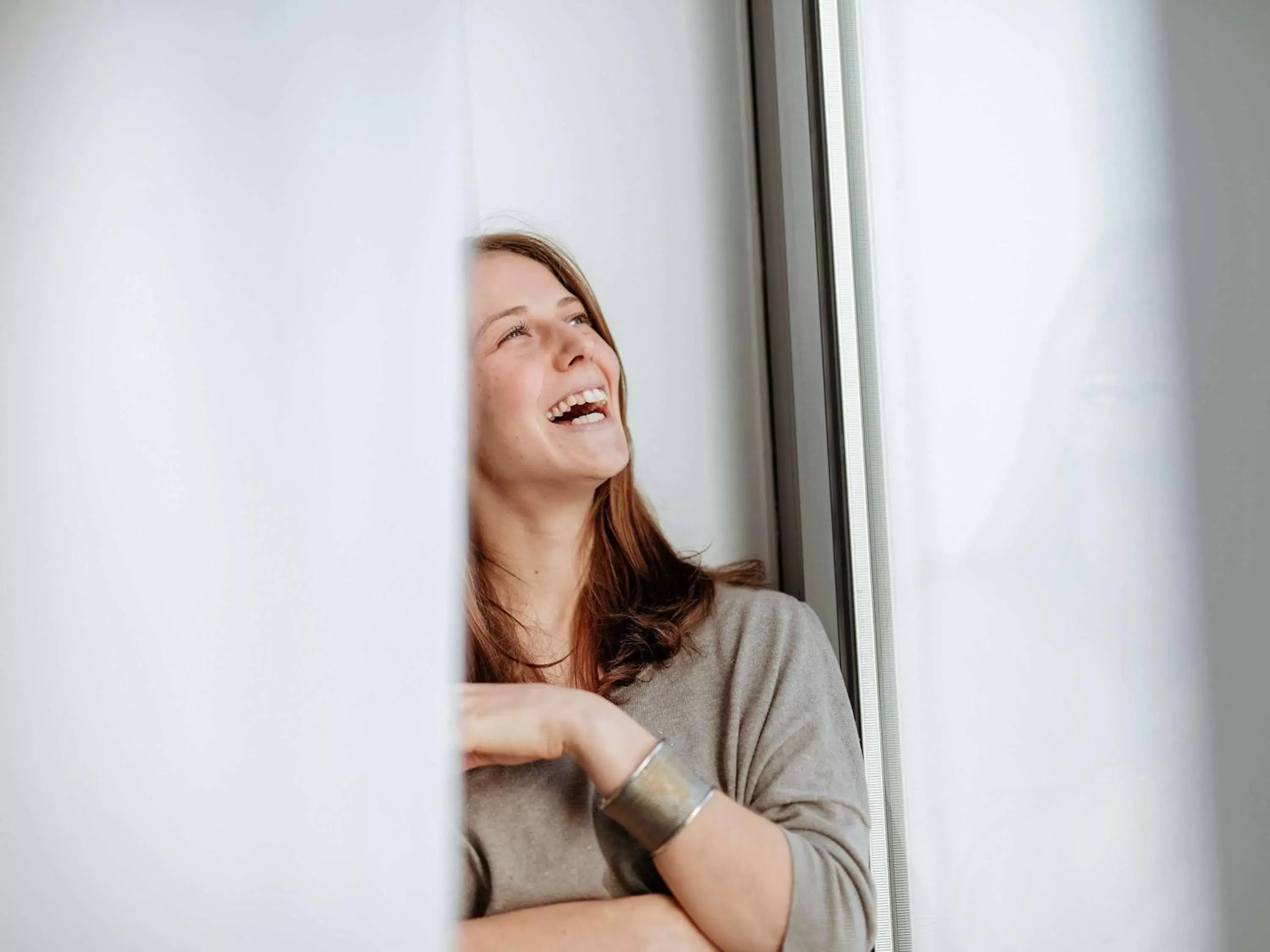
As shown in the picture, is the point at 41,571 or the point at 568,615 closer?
the point at 41,571

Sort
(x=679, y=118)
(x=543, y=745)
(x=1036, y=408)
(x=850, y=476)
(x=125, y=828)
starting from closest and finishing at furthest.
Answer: (x=125, y=828), (x=1036, y=408), (x=543, y=745), (x=850, y=476), (x=679, y=118)

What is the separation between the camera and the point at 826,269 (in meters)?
1.05

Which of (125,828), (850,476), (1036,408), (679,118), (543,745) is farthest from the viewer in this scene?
(679,118)

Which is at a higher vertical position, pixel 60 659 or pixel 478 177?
pixel 478 177

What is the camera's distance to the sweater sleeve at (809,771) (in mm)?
866

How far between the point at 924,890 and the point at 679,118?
753 millimetres

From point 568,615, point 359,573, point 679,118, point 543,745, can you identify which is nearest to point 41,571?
point 359,573

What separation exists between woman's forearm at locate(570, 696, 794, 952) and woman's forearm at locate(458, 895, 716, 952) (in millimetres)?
15

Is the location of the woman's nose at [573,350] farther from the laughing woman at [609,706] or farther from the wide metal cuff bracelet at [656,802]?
the wide metal cuff bracelet at [656,802]

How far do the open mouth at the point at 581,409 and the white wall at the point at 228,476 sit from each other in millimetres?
395

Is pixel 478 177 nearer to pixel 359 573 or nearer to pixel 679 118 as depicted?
pixel 679 118

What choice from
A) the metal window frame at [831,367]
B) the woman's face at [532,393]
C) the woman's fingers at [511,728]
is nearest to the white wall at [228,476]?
the woman's fingers at [511,728]

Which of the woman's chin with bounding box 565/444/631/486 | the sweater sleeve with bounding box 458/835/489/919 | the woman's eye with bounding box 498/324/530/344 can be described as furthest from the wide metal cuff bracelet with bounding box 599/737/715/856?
the woman's eye with bounding box 498/324/530/344

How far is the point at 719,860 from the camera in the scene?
843 millimetres
